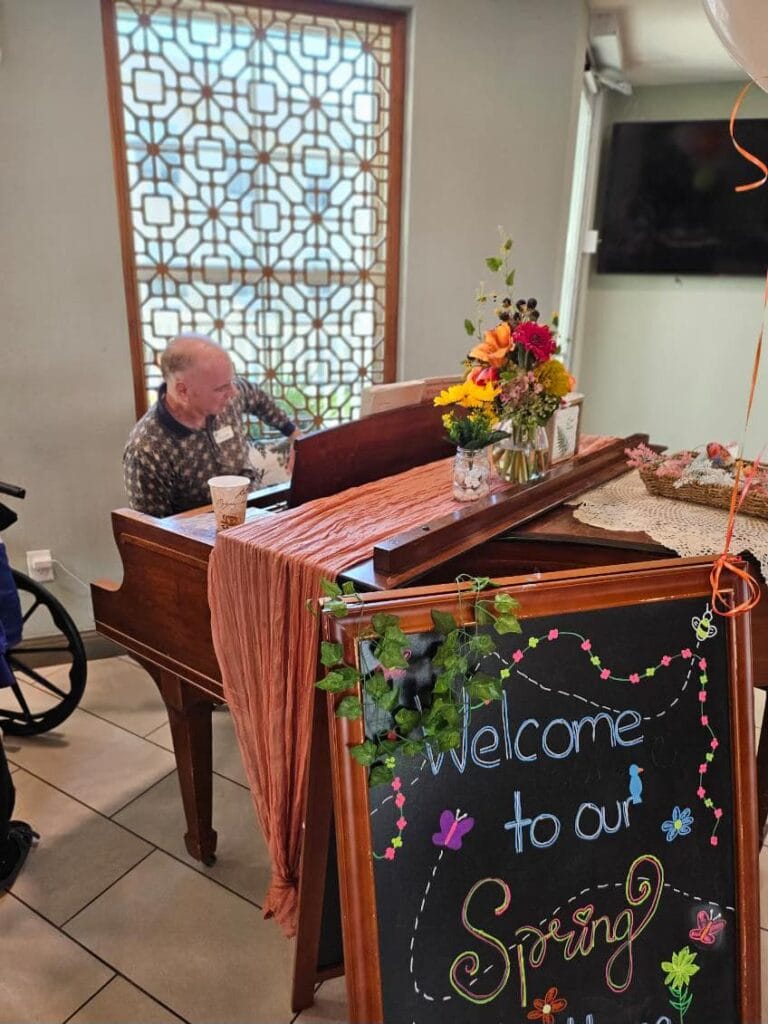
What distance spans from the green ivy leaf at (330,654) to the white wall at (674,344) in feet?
12.7

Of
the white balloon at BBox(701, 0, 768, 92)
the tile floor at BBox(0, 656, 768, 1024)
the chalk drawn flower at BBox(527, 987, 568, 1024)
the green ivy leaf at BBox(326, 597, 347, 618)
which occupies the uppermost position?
the white balloon at BBox(701, 0, 768, 92)

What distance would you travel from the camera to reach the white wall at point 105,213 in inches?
92.1

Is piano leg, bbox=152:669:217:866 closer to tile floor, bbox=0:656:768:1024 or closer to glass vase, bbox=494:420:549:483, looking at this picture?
tile floor, bbox=0:656:768:1024

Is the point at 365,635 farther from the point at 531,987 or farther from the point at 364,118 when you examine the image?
the point at 364,118

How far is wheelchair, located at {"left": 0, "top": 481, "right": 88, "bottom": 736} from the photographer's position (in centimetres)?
232

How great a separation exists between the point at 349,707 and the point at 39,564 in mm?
2149

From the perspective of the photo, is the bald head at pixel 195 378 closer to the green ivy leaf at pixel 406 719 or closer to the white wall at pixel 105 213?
the white wall at pixel 105 213

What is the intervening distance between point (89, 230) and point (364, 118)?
1091 millimetres

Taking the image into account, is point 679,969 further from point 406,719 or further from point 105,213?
point 105,213

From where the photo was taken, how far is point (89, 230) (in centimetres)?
248

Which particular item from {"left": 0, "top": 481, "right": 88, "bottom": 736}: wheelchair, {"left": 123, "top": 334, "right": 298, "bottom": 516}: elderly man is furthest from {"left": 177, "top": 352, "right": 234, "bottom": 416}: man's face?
{"left": 0, "top": 481, "right": 88, "bottom": 736}: wheelchair

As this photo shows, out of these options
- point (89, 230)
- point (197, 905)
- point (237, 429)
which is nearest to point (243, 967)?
point (197, 905)

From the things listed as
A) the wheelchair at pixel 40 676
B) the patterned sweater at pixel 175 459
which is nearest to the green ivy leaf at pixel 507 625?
the patterned sweater at pixel 175 459

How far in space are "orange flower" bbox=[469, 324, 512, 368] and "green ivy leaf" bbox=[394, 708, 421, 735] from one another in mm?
851
